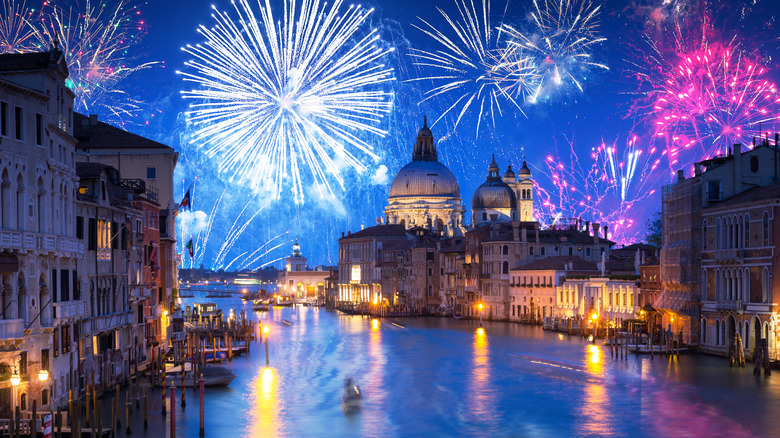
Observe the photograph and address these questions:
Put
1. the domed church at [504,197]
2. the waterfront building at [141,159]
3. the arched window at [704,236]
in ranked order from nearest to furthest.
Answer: the waterfront building at [141,159] < the arched window at [704,236] < the domed church at [504,197]

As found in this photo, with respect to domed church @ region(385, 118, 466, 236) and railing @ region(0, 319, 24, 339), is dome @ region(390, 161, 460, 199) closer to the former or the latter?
domed church @ region(385, 118, 466, 236)

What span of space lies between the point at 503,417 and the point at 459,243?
225 ft

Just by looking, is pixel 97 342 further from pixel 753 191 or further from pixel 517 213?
pixel 517 213

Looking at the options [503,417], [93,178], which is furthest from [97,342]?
[503,417]

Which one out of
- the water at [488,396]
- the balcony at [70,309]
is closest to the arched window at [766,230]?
the water at [488,396]

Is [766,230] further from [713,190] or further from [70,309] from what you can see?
[70,309]

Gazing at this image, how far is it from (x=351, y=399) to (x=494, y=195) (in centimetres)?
8913

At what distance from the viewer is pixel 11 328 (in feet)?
77.5

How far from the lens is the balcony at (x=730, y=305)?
1671 inches

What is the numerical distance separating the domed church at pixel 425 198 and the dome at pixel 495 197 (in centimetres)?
1051

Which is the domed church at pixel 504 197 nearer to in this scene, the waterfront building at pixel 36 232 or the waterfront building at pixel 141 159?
the waterfront building at pixel 141 159

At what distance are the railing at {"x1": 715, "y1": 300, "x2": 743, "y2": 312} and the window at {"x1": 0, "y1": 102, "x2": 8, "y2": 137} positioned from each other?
2938 centimetres

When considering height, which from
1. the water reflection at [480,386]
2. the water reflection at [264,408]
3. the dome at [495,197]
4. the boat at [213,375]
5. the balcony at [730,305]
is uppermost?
the dome at [495,197]

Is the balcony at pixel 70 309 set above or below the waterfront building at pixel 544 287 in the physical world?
above
